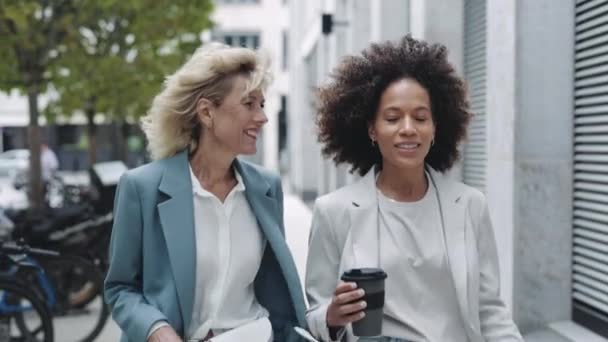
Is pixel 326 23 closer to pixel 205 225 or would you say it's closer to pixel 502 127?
pixel 502 127

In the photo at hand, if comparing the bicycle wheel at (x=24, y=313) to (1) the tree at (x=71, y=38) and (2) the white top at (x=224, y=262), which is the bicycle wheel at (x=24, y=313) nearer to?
(2) the white top at (x=224, y=262)

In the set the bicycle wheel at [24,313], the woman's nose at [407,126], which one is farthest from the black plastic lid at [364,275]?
the bicycle wheel at [24,313]

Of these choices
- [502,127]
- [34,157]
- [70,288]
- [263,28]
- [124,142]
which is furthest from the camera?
[263,28]

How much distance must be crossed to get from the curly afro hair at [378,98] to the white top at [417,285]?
35 centimetres

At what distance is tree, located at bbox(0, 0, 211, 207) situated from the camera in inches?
424

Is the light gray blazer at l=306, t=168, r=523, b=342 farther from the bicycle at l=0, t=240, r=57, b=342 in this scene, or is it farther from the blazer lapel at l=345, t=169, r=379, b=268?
the bicycle at l=0, t=240, r=57, b=342

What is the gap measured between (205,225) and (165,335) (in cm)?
38

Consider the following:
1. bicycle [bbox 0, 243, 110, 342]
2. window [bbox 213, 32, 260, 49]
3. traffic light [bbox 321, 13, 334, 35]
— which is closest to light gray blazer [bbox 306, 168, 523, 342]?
bicycle [bbox 0, 243, 110, 342]

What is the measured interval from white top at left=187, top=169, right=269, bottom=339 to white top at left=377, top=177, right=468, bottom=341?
470 millimetres

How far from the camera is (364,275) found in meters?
2.16

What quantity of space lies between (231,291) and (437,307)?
2.14 ft

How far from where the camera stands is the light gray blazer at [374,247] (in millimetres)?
2455

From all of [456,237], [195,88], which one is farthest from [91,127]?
[456,237]

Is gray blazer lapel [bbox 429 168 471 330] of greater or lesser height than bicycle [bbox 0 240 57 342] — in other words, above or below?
above
